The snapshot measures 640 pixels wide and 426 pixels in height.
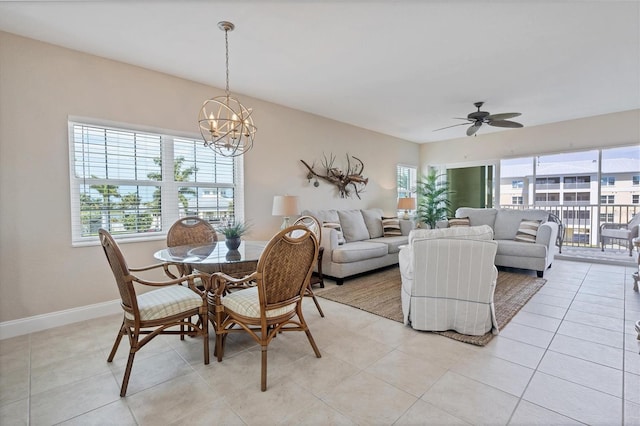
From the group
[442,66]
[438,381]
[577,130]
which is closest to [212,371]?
[438,381]

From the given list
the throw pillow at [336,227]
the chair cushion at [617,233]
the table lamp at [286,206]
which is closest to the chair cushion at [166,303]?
the table lamp at [286,206]

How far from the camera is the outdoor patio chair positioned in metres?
5.20

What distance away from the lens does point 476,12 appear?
243 centimetres

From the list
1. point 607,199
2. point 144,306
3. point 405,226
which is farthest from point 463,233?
point 607,199

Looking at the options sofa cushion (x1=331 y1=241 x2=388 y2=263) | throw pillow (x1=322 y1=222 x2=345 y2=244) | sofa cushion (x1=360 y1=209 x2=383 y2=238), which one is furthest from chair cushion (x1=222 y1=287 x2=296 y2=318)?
sofa cushion (x1=360 y1=209 x2=383 y2=238)

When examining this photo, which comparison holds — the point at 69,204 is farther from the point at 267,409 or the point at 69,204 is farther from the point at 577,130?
the point at 577,130

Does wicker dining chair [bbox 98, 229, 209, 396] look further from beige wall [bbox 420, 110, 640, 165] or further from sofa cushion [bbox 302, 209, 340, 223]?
beige wall [bbox 420, 110, 640, 165]

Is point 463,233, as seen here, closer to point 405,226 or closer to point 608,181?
point 405,226

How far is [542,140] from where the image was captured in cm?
605

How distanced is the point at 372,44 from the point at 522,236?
12.8 feet

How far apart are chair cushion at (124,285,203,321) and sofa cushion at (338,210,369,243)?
310 centimetres

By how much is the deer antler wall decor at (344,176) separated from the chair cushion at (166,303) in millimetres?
3272

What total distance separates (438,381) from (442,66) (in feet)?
10.3

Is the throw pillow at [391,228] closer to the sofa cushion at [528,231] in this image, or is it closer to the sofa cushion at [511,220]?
the sofa cushion at [511,220]
